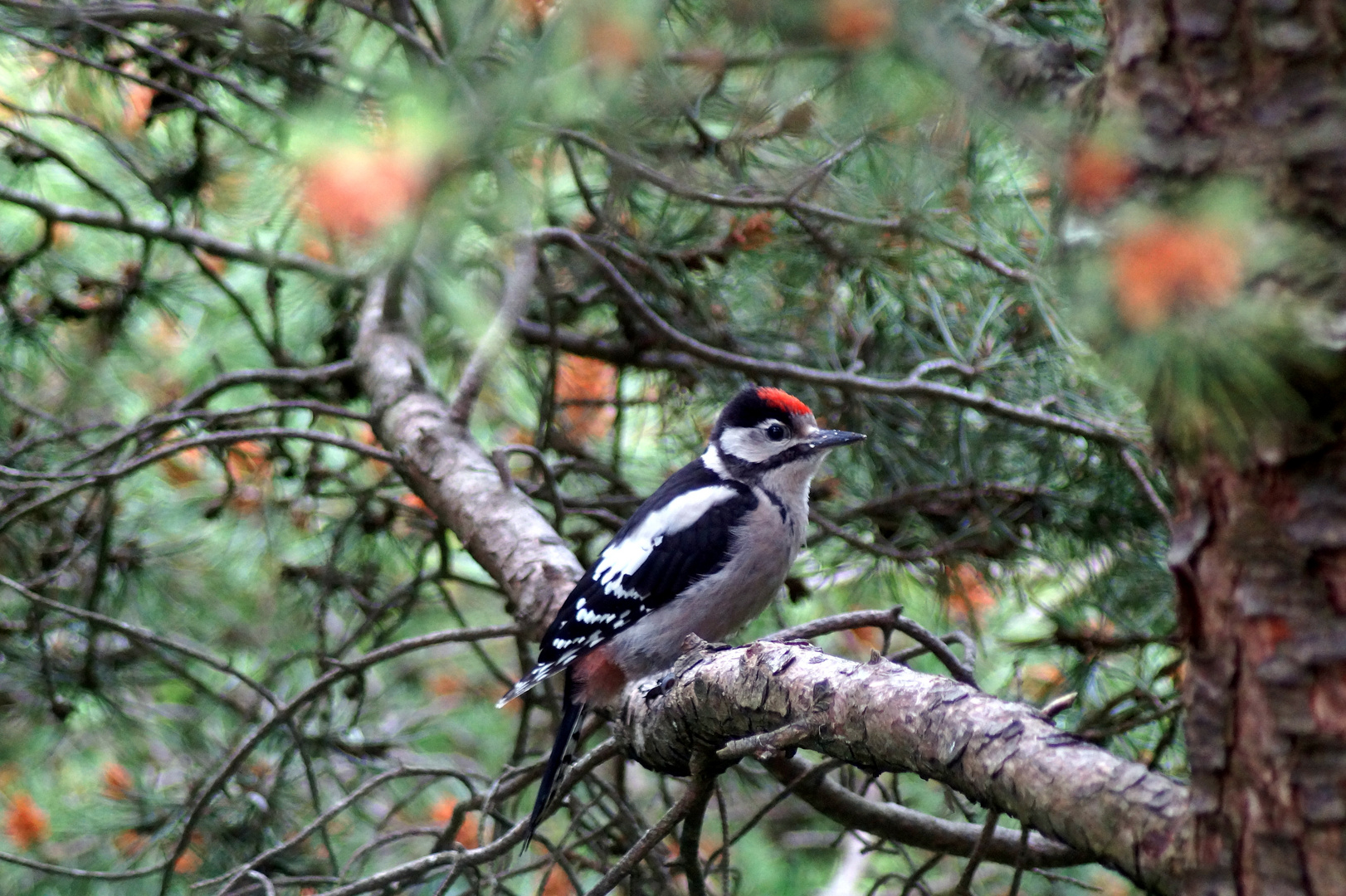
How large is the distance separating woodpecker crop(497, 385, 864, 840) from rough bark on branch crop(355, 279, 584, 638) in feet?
0.39

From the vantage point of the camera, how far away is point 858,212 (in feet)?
7.85

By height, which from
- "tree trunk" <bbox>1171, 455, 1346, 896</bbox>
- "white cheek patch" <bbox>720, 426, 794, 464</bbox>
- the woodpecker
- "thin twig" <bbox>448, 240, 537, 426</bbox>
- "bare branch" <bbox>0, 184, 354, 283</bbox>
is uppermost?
"bare branch" <bbox>0, 184, 354, 283</bbox>

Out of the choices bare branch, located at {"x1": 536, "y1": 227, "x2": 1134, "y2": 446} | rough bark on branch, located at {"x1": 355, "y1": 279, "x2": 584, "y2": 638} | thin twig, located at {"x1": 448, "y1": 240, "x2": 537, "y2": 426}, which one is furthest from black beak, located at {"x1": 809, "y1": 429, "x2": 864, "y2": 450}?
thin twig, located at {"x1": 448, "y1": 240, "x2": 537, "y2": 426}

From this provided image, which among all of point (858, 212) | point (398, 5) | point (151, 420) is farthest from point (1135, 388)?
point (151, 420)

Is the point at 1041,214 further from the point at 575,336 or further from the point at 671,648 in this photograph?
the point at 575,336

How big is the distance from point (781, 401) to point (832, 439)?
0.23m

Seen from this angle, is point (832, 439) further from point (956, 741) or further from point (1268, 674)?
point (1268, 674)

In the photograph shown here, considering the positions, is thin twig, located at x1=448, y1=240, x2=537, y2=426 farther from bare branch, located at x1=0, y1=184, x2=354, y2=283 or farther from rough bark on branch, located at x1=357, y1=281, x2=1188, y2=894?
bare branch, located at x1=0, y1=184, x2=354, y2=283

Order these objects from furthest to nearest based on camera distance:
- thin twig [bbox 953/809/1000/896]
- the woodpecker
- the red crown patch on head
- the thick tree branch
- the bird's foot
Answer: the red crown patch on head < the woodpecker < the thick tree branch < the bird's foot < thin twig [bbox 953/809/1000/896]

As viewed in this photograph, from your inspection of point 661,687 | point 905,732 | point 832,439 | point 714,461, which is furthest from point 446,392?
point 905,732

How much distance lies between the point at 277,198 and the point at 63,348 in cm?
328

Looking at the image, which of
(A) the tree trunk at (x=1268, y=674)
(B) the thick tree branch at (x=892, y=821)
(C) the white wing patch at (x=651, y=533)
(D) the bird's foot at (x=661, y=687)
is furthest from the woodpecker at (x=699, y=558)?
(A) the tree trunk at (x=1268, y=674)

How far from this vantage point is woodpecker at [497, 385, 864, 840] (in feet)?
9.68

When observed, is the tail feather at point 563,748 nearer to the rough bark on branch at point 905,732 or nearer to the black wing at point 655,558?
the black wing at point 655,558
